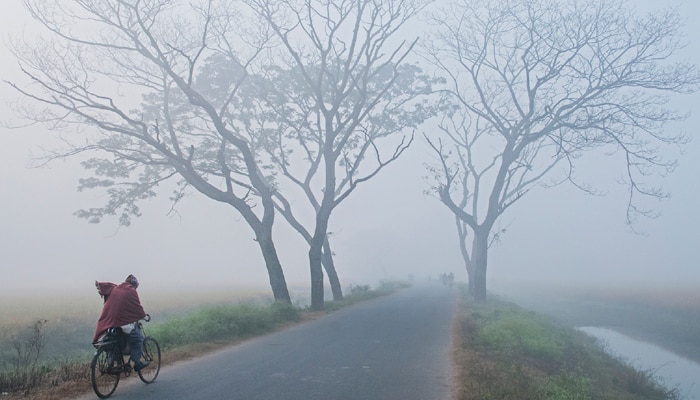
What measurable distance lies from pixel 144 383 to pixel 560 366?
364 inches

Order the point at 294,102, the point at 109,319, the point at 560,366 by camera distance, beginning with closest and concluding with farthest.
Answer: the point at 109,319 → the point at 560,366 → the point at 294,102

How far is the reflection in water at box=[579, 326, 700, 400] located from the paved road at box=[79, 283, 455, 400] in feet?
18.7

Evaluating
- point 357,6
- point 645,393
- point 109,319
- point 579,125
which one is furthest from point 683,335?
point 109,319

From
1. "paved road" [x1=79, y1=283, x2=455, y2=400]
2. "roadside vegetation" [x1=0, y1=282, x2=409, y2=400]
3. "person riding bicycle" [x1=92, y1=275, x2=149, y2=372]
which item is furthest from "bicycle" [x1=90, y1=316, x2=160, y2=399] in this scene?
"roadside vegetation" [x1=0, y1=282, x2=409, y2=400]

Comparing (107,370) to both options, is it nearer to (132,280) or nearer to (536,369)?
(132,280)

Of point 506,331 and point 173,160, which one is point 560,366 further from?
point 173,160

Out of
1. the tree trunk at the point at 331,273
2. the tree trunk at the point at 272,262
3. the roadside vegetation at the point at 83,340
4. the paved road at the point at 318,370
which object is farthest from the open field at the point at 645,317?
the tree trunk at the point at 272,262

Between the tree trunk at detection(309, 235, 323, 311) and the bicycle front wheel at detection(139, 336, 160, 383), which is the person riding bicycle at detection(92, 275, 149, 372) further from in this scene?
the tree trunk at detection(309, 235, 323, 311)

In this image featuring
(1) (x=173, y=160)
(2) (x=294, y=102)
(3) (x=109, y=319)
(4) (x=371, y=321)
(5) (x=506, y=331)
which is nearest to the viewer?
(3) (x=109, y=319)

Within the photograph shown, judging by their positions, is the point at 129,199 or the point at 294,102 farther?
the point at 294,102

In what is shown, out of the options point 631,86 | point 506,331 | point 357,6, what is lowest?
point 506,331

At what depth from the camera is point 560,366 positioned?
46.4ft

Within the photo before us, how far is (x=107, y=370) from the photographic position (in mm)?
8945

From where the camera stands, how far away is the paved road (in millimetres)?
9062
